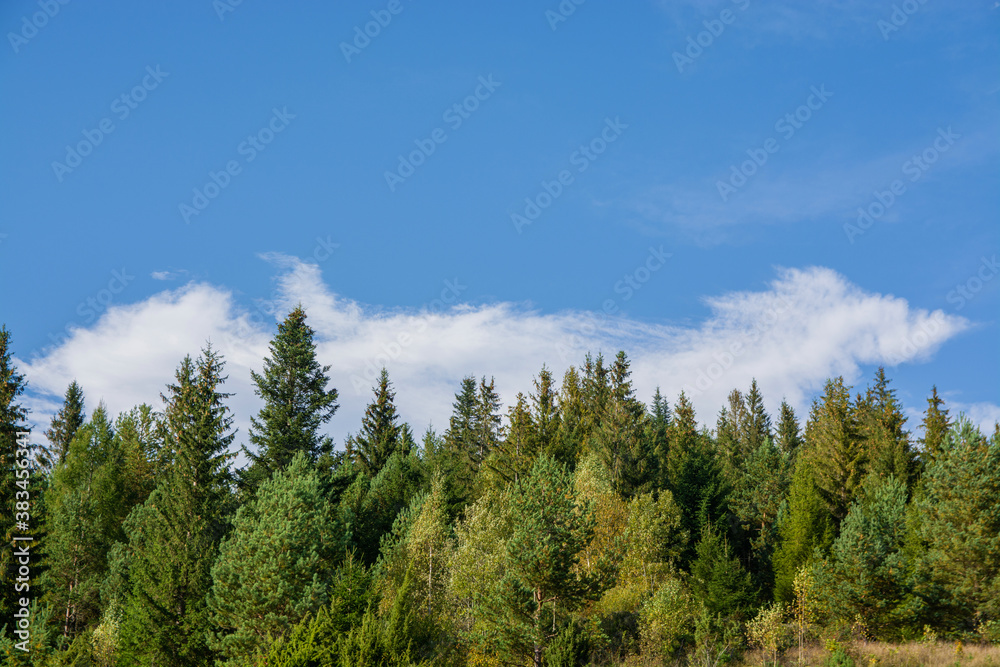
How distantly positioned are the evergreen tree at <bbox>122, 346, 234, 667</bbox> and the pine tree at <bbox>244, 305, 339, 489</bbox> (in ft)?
8.62

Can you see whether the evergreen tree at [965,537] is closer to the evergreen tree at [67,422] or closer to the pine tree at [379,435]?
the pine tree at [379,435]

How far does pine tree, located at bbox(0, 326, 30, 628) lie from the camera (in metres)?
41.0

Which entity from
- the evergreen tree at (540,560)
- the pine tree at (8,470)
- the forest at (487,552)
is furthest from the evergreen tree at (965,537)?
the pine tree at (8,470)

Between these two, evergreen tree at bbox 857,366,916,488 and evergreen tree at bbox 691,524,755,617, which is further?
evergreen tree at bbox 857,366,916,488

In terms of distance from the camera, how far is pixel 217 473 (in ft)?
155

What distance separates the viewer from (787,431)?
101562mm

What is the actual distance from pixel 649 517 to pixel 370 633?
2619 centimetres

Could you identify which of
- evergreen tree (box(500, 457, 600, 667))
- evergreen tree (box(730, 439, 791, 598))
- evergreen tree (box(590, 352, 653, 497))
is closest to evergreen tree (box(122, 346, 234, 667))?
evergreen tree (box(500, 457, 600, 667))

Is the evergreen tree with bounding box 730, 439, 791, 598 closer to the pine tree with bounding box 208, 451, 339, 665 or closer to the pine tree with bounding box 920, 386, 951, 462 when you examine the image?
the pine tree with bounding box 920, 386, 951, 462

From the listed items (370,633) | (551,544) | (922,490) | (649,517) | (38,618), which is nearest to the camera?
(370,633)

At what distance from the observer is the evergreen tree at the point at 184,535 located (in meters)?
40.4

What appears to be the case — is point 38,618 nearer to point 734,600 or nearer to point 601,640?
point 601,640

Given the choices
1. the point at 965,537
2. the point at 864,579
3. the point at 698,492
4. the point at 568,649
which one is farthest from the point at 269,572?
the point at 965,537

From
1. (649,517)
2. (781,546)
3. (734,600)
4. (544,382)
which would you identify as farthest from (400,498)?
(781,546)
